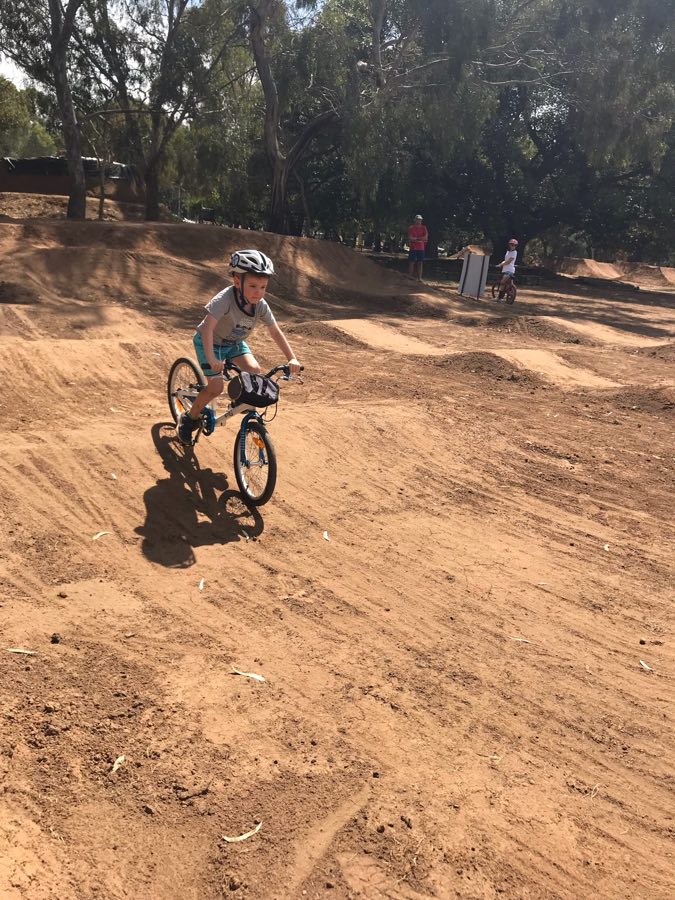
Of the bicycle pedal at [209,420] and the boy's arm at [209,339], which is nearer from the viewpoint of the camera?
the boy's arm at [209,339]

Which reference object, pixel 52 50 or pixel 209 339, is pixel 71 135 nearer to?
pixel 52 50

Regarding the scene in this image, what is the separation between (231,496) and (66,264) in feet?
37.5

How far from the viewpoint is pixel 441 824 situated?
316 cm

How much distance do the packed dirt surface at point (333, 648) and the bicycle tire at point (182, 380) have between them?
0.20 meters

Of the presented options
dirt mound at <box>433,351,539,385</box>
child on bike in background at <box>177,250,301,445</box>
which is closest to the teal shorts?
child on bike in background at <box>177,250,301,445</box>

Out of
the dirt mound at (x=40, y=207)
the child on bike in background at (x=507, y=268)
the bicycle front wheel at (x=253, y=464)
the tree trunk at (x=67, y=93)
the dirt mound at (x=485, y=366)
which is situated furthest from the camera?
the dirt mound at (x=40, y=207)

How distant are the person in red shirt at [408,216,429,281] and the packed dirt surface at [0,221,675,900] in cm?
1445

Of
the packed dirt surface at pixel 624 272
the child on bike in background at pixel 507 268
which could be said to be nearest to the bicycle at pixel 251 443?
the child on bike in background at pixel 507 268

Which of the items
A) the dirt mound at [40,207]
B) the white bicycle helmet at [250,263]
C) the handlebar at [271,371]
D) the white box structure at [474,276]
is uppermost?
the dirt mound at [40,207]

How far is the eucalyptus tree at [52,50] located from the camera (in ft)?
64.6

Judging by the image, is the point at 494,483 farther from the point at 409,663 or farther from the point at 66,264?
the point at 66,264

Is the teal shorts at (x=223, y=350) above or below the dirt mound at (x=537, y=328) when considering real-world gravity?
below

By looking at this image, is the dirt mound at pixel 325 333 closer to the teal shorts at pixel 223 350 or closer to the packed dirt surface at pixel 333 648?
the packed dirt surface at pixel 333 648

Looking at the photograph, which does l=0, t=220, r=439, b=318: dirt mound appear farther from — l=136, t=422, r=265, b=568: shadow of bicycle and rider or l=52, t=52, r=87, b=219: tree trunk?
l=136, t=422, r=265, b=568: shadow of bicycle and rider
